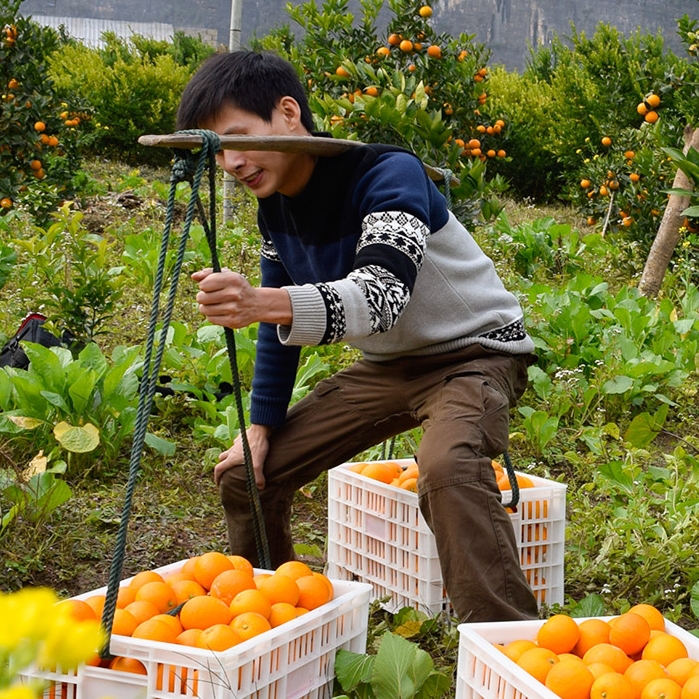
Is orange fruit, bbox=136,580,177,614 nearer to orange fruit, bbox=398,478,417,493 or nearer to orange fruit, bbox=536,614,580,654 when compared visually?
orange fruit, bbox=536,614,580,654

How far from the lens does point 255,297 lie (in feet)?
5.02

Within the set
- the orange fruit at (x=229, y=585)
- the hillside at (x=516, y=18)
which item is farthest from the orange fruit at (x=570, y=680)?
the hillside at (x=516, y=18)

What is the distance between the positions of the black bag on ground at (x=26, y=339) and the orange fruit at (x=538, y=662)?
251 cm

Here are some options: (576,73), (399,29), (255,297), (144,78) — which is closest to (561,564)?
(255,297)

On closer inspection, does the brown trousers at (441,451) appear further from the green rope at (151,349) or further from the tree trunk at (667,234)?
the tree trunk at (667,234)

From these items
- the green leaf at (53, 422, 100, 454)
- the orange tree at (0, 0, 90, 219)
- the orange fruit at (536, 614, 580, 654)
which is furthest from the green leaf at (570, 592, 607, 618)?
the orange tree at (0, 0, 90, 219)

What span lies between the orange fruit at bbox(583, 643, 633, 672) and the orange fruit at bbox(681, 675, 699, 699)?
0.14 m

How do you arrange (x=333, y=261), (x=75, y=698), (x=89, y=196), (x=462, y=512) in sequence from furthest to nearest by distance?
(x=89, y=196)
(x=333, y=261)
(x=462, y=512)
(x=75, y=698)

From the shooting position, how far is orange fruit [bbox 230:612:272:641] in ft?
4.91

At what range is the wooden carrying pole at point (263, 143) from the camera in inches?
59.9

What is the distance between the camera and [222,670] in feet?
4.43

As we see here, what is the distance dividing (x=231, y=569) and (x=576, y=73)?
10.4m

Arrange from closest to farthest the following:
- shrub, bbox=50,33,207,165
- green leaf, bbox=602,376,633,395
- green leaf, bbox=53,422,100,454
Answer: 1. green leaf, bbox=53,422,100,454
2. green leaf, bbox=602,376,633,395
3. shrub, bbox=50,33,207,165

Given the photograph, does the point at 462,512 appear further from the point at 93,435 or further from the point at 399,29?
the point at 399,29
